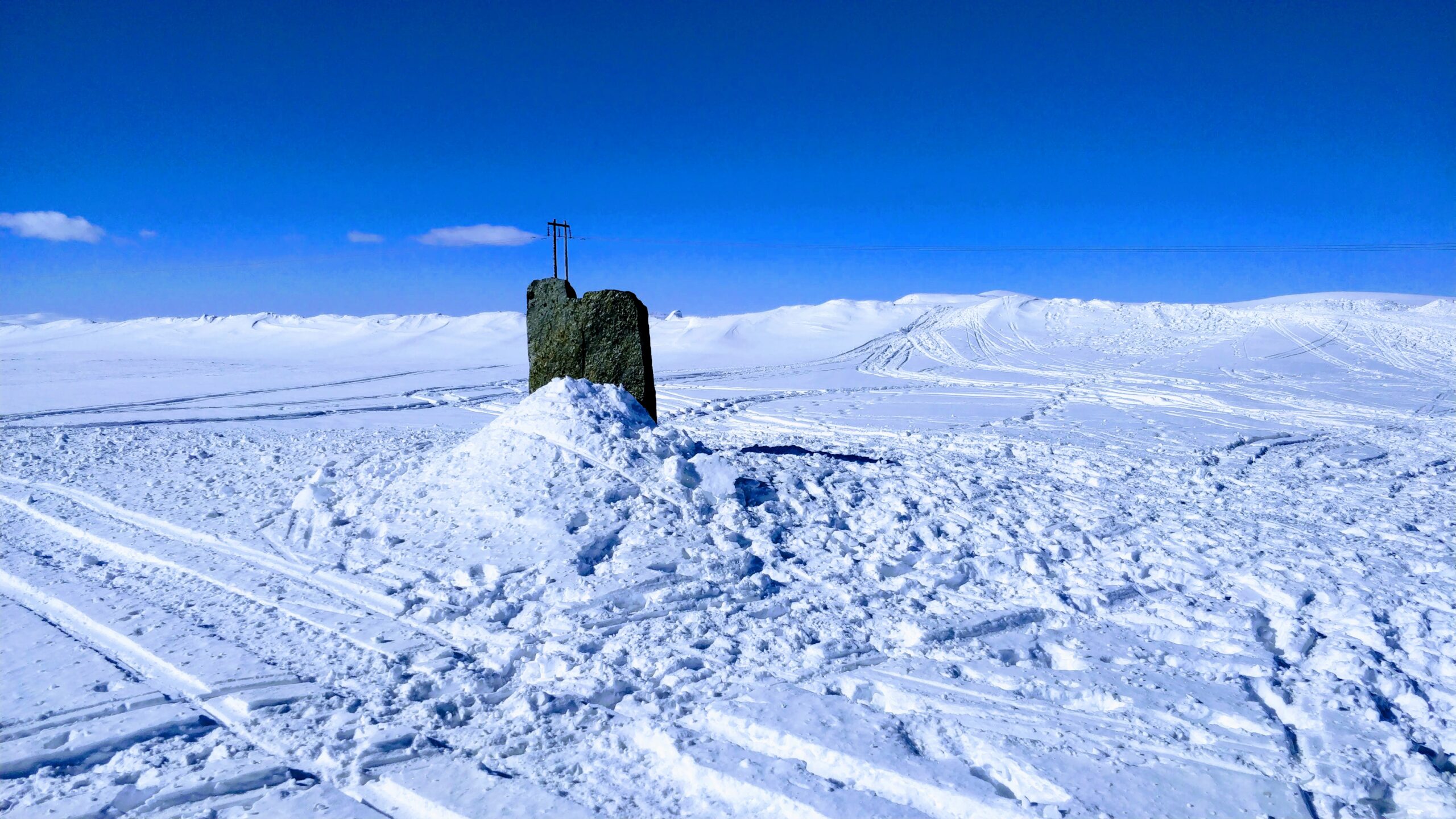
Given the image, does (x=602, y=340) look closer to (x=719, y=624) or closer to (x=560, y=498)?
(x=560, y=498)

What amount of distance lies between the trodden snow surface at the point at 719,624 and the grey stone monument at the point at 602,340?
1.12m

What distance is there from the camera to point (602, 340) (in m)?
8.91

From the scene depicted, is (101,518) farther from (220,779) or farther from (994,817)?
(994,817)

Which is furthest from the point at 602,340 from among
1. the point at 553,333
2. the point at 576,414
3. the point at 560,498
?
the point at 560,498

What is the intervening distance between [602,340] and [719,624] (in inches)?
210

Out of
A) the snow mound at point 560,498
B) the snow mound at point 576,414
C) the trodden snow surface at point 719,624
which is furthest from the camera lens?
the snow mound at point 576,414

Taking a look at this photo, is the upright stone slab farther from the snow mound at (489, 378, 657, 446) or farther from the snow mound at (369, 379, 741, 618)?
the snow mound at (369, 379, 741, 618)

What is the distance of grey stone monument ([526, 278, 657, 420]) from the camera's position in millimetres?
8859

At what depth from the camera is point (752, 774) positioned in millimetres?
2904

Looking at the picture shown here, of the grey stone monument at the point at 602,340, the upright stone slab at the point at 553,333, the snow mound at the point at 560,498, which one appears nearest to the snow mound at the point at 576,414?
the snow mound at the point at 560,498

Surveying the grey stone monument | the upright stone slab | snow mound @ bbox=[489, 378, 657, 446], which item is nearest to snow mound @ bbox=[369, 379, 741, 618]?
A: snow mound @ bbox=[489, 378, 657, 446]

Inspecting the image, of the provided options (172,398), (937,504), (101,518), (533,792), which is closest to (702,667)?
(533,792)

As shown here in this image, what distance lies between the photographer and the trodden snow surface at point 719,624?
9.44 feet

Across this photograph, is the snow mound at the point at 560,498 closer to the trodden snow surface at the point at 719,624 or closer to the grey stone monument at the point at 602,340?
the trodden snow surface at the point at 719,624
